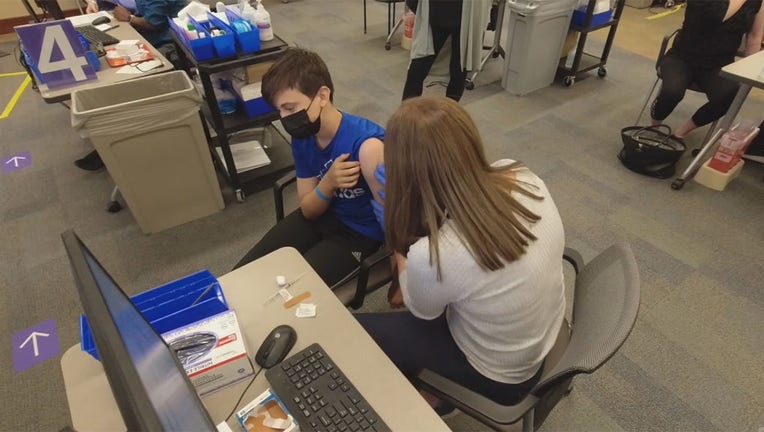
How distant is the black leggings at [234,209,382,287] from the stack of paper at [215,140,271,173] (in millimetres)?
980

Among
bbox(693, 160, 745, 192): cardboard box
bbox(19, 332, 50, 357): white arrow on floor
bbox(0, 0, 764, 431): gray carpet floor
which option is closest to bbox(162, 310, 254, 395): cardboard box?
bbox(0, 0, 764, 431): gray carpet floor

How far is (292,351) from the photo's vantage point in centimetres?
94

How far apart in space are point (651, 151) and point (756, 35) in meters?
0.85

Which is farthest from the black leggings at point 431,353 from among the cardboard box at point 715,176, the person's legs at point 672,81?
the person's legs at point 672,81

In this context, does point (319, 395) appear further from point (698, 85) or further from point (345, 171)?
point (698, 85)

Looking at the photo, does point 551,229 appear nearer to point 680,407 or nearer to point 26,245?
point 680,407

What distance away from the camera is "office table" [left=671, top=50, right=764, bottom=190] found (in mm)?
2029

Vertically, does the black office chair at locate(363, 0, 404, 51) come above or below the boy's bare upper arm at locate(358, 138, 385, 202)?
below

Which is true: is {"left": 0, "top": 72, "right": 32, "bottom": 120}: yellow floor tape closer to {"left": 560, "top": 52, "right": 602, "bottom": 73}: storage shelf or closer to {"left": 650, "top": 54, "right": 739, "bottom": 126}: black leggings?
A: {"left": 560, "top": 52, "right": 602, "bottom": 73}: storage shelf

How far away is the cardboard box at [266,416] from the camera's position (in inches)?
31.6

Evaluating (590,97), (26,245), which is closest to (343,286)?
(26,245)

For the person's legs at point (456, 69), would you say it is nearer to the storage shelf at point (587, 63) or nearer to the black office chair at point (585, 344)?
the storage shelf at point (587, 63)

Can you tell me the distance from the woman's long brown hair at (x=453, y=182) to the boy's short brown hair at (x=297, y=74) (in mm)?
577

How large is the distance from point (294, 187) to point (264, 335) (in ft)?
5.51
